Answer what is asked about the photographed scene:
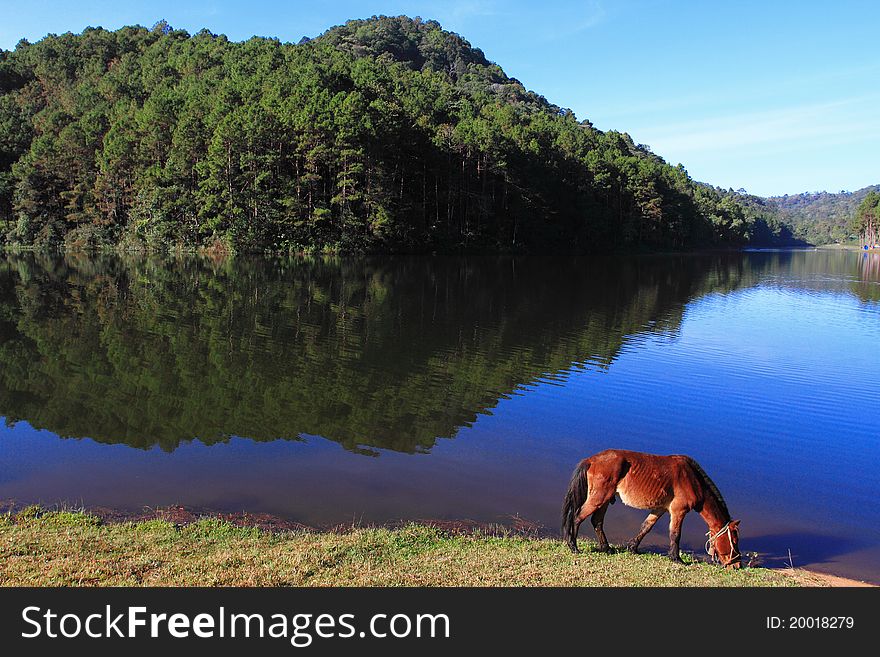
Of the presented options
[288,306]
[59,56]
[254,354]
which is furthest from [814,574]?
[59,56]

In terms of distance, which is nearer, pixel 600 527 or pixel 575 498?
pixel 575 498

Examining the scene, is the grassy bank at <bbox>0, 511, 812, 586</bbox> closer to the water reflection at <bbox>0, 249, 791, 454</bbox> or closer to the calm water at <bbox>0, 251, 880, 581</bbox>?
the calm water at <bbox>0, 251, 880, 581</bbox>

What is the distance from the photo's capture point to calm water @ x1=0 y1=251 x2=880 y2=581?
958 centimetres

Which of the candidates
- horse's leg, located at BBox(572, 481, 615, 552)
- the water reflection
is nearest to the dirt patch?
horse's leg, located at BBox(572, 481, 615, 552)

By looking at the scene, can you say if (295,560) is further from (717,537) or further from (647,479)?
(717,537)

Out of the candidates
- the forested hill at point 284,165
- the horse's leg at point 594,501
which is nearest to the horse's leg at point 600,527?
the horse's leg at point 594,501

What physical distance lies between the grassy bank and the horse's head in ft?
0.63

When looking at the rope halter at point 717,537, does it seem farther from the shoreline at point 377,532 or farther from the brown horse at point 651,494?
the shoreline at point 377,532

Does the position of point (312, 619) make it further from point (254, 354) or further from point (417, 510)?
point (254, 354)

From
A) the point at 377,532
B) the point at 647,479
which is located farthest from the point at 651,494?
the point at 377,532

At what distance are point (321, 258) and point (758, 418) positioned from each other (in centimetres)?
5368

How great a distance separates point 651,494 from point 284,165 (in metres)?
68.4

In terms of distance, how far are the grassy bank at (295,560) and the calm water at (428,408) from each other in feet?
4.17

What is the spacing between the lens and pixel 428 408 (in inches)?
573
